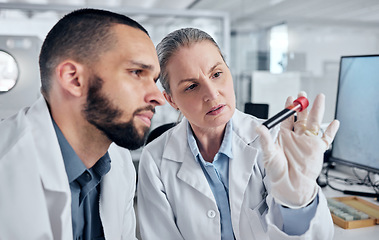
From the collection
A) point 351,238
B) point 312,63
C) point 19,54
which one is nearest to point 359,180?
point 351,238

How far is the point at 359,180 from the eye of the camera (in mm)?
1597

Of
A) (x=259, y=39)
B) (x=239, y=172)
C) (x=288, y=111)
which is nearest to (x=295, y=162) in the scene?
(x=288, y=111)

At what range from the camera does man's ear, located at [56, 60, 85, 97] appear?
820 millimetres

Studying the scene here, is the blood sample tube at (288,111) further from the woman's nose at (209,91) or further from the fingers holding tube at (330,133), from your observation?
the woman's nose at (209,91)

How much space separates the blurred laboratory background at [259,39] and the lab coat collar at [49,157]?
1.31 metres

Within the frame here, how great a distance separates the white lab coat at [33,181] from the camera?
0.75 m

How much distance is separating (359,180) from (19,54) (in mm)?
2031

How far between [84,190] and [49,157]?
15 cm

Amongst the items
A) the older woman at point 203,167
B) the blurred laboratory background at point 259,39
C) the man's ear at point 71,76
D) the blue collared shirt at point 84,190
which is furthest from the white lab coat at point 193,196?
the blurred laboratory background at point 259,39

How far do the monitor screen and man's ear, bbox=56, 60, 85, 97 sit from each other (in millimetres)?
1086

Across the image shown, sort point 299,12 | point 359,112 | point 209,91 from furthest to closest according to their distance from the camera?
1. point 299,12
2. point 359,112
3. point 209,91

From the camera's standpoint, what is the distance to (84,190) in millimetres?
913

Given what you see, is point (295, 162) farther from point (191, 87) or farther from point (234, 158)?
point (191, 87)

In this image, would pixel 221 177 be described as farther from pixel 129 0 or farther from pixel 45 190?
pixel 129 0
